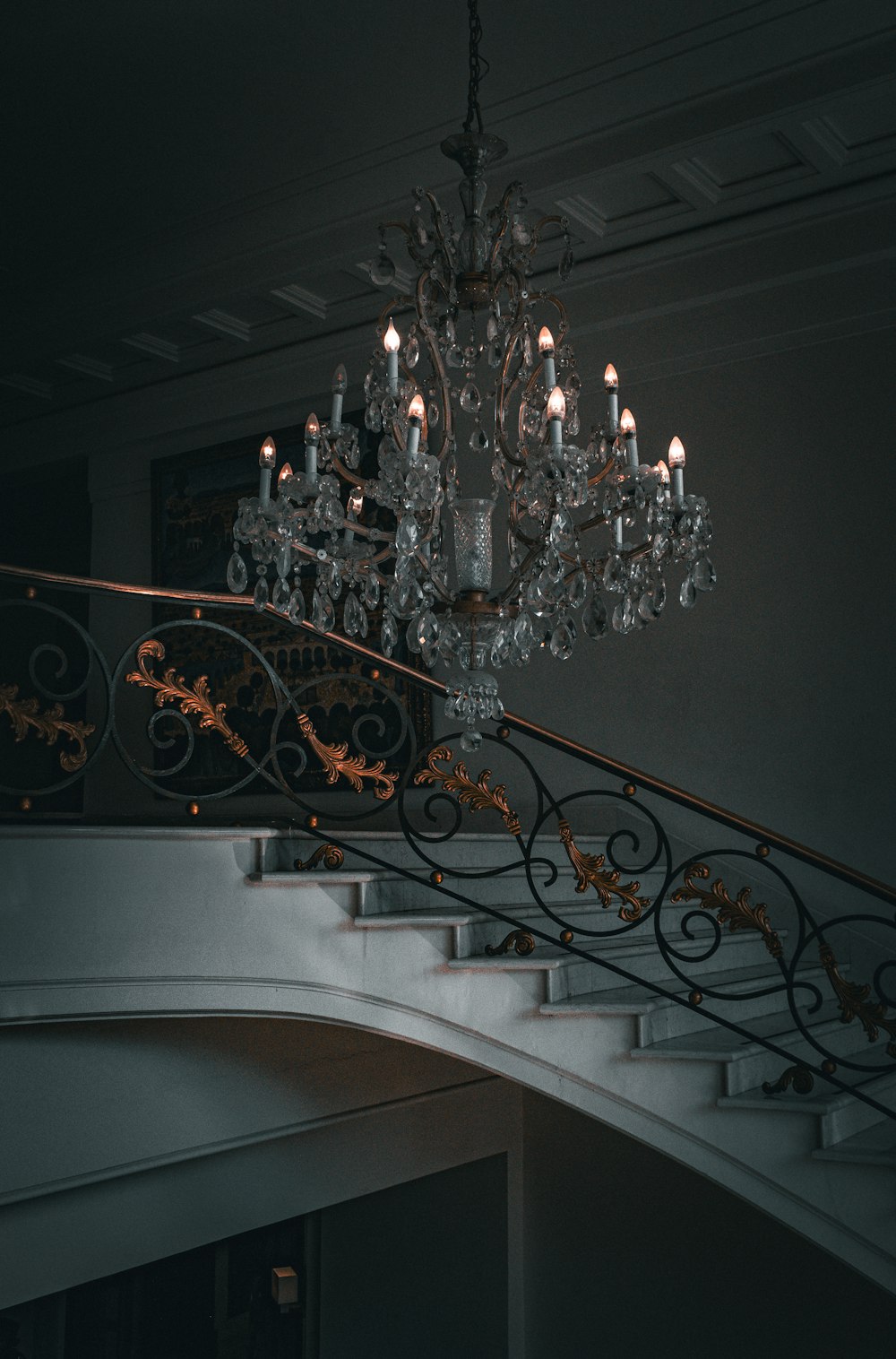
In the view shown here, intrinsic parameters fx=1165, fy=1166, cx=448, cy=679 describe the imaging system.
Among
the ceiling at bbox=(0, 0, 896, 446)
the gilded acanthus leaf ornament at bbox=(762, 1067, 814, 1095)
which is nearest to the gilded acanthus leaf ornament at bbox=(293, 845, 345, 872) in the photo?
the gilded acanthus leaf ornament at bbox=(762, 1067, 814, 1095)

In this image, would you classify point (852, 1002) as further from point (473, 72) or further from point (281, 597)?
point (473, 72)

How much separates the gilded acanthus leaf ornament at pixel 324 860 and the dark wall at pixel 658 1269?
292 centimetres

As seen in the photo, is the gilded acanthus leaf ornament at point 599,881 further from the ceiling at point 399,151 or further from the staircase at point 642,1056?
the ceiling at point 399,151

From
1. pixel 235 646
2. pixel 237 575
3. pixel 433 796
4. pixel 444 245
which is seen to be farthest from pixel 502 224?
pixel 235 646

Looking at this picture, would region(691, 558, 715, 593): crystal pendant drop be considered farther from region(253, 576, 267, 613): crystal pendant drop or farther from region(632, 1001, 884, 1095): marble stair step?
region(632, 1001, 884, 1095): marble stair step

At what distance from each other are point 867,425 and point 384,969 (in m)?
3.23

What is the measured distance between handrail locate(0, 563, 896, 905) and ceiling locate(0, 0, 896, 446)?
2152 mm

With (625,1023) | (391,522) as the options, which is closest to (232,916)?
(625,1023)

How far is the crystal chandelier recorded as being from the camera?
2.39 m

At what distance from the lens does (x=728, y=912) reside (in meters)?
3.31

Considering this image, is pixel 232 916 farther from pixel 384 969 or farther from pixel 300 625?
pixel 300 625

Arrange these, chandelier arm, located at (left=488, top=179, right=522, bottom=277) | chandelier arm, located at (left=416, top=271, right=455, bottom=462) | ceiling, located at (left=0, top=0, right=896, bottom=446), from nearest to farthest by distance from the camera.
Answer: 1. chandelier arm, located at (left=416, top=271, right=455, bottom=462)
2. chandelier arm, located at (left=488, top=179, right=522, bottom=277)
3. ceiling, located at (left=0, top=0, right=896, bottom=446)

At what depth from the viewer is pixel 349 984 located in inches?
137

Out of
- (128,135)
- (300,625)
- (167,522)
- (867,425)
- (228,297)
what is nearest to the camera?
(300,625)
